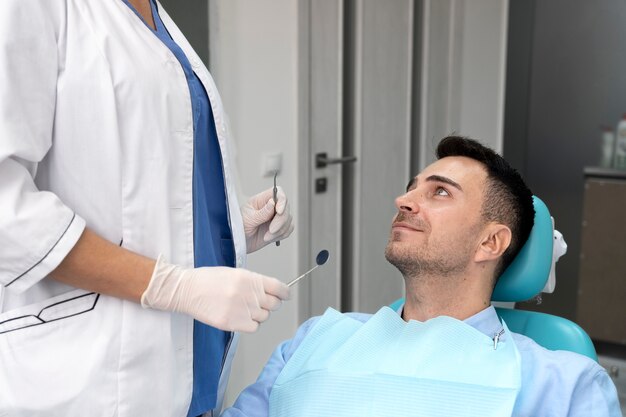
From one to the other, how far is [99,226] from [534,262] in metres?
0.84

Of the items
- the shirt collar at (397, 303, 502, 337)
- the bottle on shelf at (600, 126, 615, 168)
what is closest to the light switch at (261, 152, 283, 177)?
the shirt collar at (397, 303, 502, 337)

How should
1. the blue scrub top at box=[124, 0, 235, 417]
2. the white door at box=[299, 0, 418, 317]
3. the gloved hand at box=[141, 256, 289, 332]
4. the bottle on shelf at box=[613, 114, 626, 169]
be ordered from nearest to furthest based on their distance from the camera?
the gloved hand at box=[141, 256, 289, 332] → the blue scrub top at box=[124, 0, 235, 417] → the white door at box=[299, 0, 418, 317] → the bottle on shelf at box=[613, 114, 626, 169]

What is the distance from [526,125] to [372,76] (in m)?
0.97

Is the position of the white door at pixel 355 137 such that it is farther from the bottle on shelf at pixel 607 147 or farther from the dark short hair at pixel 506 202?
the dark short hair at pixel 506 202

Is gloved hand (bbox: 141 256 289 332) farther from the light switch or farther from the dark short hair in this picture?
the light switch

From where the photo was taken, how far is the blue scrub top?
1147 mm

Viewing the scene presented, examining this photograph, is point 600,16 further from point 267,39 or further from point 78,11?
point 78,11

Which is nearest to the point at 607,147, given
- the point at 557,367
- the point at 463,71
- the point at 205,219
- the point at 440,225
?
the point at 463,71

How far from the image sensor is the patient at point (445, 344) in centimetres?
121

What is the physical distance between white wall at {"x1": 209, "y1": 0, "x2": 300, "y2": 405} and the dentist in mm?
1100

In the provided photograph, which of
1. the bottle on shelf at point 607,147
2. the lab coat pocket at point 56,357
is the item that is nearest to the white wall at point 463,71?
the bottle on shelf at point 607,147

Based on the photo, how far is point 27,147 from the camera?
34.9 inches

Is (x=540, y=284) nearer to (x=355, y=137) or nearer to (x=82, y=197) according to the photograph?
(x=82, y=197)

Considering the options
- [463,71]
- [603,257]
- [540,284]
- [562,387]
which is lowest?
[603,257]
